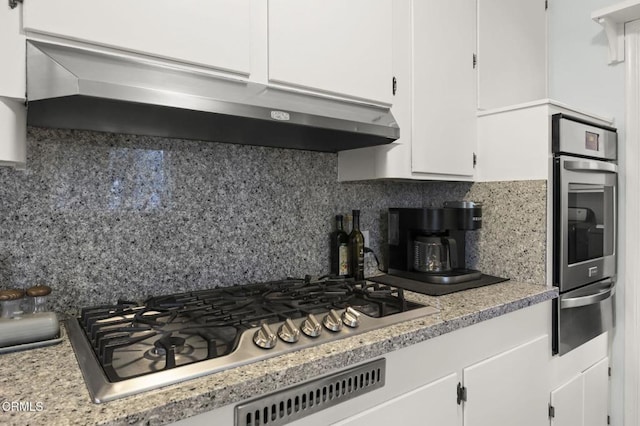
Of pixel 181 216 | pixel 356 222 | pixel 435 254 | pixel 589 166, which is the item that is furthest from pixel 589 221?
pixel 181 216

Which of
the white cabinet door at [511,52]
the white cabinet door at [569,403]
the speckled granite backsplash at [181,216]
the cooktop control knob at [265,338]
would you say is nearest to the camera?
the cooktop control knob at [265,338]

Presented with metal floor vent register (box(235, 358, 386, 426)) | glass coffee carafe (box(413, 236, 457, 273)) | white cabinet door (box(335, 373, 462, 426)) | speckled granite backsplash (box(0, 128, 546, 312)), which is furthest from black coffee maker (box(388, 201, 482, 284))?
metal floor vent register (box(235, 358, 386, 426))

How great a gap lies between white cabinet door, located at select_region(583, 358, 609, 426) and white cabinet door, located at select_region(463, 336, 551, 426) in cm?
43

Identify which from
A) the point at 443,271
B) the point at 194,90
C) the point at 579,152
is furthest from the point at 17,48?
the point at 579,152

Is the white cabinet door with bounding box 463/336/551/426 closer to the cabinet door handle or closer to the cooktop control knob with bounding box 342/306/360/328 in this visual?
the cabinet door handle

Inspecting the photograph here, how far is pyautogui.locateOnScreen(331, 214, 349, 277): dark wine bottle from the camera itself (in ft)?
5.61

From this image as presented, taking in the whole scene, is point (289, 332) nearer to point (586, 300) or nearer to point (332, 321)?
point (332, 321)

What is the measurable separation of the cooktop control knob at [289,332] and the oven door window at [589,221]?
132 centimetres

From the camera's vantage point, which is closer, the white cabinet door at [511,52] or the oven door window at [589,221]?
the oven door window at [589,221]

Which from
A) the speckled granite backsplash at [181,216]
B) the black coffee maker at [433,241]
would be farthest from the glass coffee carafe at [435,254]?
the speckled granite backsplash at [181,216]

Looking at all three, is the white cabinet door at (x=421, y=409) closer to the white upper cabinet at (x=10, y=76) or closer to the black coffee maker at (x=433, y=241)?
the black coffee maker at (x=433, y=241)

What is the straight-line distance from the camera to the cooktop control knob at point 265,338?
0.89 meters

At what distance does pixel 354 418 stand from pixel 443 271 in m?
0.92

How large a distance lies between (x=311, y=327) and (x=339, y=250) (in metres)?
0.74
